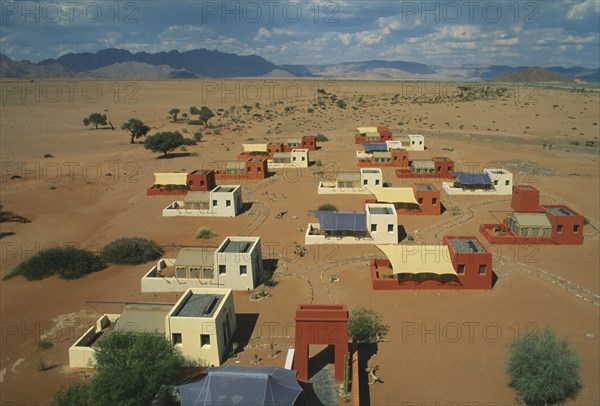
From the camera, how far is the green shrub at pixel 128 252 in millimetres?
28828

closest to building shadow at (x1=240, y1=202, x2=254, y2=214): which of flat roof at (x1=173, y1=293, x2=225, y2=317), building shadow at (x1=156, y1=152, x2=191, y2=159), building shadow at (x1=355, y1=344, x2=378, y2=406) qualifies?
flat roof at (x1=173, y1=293, x2=225, y2=317)

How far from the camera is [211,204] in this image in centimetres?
3712

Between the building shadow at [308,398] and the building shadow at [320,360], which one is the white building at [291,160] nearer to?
the building shadow at [320,360]

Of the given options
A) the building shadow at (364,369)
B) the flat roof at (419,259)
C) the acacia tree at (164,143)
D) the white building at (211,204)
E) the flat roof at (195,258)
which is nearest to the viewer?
the building shadow at (364,369)

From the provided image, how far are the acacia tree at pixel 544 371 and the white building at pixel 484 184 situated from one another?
25092 millimetres

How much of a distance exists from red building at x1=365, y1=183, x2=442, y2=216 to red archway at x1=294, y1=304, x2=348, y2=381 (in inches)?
784

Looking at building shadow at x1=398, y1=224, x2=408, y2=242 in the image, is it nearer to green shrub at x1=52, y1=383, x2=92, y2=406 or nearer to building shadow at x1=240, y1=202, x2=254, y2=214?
building shadow at x1=240, y1=202, x2=254, y2=214

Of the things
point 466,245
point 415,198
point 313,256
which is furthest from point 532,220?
point 313,256

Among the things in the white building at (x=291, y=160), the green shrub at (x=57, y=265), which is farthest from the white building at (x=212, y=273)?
the white building at (x=291, y=160)

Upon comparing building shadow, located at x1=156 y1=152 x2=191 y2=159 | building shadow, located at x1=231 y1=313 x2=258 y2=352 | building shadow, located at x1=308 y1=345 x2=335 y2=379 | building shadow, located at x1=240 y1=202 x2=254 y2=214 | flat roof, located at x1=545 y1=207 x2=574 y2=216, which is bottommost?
building shadow, located at x1=231 y1=313 x2=258 y2=352

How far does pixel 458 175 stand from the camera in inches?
1652

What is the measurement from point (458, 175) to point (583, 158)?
2614 centimetres

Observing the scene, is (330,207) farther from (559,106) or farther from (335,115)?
(559,106)

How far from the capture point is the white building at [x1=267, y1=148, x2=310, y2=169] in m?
53.2
